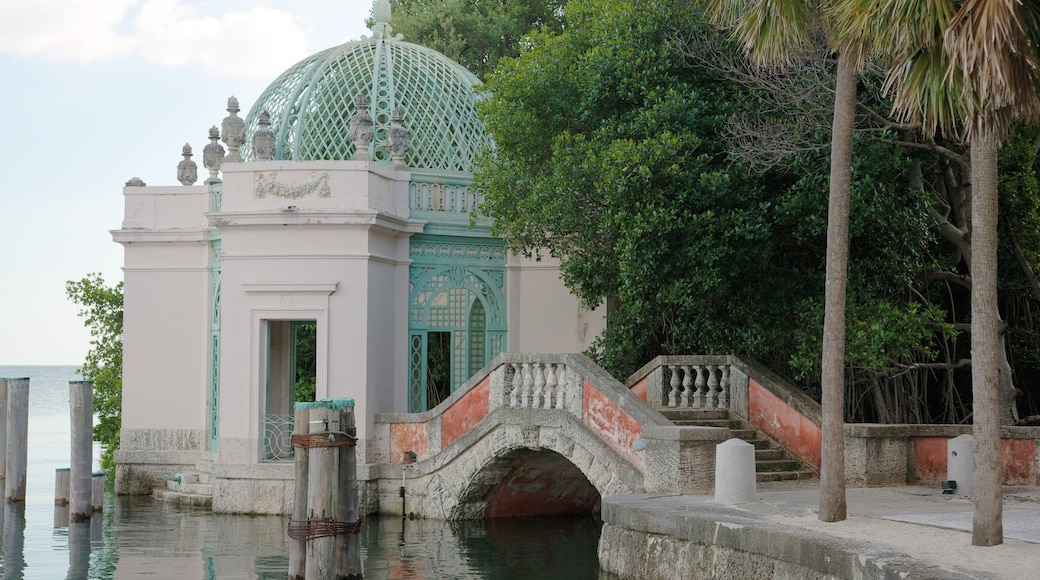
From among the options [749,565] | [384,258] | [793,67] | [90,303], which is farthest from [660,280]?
[90,303]

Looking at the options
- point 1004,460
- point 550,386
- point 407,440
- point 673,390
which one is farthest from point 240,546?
point 1004,460

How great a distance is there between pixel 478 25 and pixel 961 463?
19.0 metres

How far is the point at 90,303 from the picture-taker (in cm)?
2788

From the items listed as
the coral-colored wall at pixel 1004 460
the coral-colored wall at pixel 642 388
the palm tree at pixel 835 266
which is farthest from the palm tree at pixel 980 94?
the coral-colored wall at pixel 642 388

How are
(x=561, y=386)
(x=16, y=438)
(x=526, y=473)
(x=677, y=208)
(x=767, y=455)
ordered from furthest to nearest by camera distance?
1. (x=16, y=438)
2. (x=526, y=473)
3. (x=561, y=386)
4. (x=677, y=208)
5. (x=767, y=455)

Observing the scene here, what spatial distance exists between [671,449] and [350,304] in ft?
21.4

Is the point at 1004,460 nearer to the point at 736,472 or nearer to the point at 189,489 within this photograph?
the point at 736,472

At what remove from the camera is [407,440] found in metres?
19.2

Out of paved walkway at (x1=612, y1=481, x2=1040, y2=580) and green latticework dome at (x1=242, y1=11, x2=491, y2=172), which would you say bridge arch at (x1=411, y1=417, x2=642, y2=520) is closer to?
paved walkway at (x1=612, y1=481, x2=1040, y2=580)

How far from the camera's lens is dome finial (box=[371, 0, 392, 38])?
22.6 meters

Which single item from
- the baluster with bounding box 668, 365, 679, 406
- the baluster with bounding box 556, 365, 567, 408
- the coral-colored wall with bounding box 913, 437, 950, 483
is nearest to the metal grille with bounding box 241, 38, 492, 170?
the baluster with bounding box 556, 365, 567, 408

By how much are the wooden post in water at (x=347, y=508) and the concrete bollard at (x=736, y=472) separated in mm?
3798

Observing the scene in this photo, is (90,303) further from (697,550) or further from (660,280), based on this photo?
(697,550)

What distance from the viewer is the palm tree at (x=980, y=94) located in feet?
30.3
